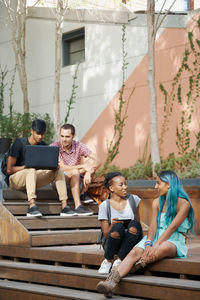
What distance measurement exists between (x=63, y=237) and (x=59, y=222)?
37 centimetres

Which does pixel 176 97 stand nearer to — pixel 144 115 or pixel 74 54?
pixel 144 115

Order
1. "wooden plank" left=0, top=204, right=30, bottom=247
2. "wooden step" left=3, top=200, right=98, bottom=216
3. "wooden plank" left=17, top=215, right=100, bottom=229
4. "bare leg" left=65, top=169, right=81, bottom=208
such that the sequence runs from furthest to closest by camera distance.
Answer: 1. "bare leg" left=65, top=169, right=81, bottom=208
2. "wooden step" left=3, top=200, right=98, bottom=216
3. "wooden plank" left=17, top=215, right=100, bottom=229
4. "wooden plank" left=0, top=204, right=30, bottom=247

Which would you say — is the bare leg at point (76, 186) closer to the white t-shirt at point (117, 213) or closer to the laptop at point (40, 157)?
the laptop at point (40, 157)

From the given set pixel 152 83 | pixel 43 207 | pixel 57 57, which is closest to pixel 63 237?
pixel 43 207

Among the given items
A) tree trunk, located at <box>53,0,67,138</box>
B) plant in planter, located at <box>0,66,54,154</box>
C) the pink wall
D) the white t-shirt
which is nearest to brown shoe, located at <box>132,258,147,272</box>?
the white t-shirt

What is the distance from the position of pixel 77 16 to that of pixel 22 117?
263cm

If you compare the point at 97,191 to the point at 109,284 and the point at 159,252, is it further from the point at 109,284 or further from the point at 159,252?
the point at 109,284

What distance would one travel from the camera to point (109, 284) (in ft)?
17.4

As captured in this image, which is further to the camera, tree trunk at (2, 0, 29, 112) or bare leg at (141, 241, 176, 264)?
tree trunk at (2, 0, 29, 112)

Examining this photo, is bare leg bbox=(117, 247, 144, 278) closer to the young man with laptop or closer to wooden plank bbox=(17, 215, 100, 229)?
wooden plank bbox=(17, 215, 100, 229)

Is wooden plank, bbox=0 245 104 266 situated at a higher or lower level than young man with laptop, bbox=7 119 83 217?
lower

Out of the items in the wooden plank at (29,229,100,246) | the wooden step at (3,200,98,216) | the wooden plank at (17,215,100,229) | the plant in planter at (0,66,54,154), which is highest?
the plant in planter at (0,66,54,154)

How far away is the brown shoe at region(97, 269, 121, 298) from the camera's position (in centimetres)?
529

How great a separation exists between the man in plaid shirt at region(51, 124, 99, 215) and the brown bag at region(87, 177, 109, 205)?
0.29ft
